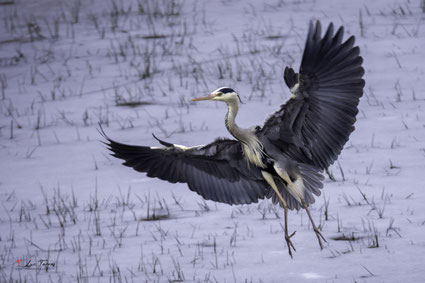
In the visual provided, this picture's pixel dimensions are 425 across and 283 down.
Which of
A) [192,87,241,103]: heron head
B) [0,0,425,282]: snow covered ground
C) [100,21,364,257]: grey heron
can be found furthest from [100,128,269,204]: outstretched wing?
[192,87,241,103]: heron head

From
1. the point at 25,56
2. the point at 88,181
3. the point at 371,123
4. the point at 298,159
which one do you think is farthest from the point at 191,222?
the point at 25,56

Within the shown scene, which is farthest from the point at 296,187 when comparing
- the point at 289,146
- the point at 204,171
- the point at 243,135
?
the point at 204,171

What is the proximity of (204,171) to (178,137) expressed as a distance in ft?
7.54

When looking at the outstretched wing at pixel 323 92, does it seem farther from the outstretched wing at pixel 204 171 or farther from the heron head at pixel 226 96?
the outstretched wing at pixel 204 171

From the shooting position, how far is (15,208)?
644 centimetres

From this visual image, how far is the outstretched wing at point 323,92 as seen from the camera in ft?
16.1

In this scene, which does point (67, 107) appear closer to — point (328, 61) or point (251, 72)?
point (251, 72)

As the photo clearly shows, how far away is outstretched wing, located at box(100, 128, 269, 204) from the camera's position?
18.4ft

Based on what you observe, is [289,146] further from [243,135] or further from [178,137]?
[178,137]

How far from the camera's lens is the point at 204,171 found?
571 cm

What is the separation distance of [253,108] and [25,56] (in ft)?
15.4

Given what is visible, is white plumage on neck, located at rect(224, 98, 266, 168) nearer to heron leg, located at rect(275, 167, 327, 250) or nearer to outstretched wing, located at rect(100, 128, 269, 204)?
heron leg, located at rect(275, 167, 327, 250)

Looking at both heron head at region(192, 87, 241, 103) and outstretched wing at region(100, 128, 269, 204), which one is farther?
outstretched wing at region(100, 128, 269, 204)

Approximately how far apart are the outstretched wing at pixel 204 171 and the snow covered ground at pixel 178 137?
0.26 metres
